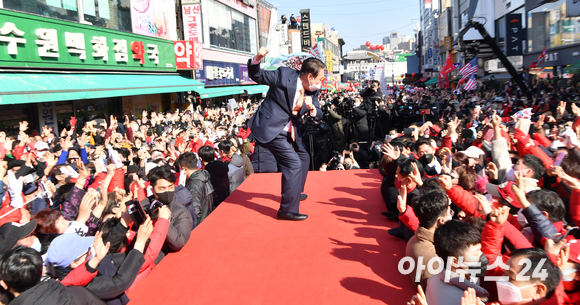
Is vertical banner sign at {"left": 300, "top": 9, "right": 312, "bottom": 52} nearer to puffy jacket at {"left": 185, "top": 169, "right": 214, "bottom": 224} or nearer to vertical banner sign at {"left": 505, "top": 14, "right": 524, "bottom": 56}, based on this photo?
vertical banner sign at {"left": 505, "top": 14, "right": 524, "bottom": 56}

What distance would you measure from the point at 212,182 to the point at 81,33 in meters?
8.77

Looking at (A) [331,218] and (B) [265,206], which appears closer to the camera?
(A) [331,218]

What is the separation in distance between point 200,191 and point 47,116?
886 cm

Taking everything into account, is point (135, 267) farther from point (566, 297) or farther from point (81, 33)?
Result: point (81, 33)

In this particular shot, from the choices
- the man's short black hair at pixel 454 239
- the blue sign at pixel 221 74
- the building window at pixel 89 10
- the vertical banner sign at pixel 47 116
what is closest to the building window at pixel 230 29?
the blue sign at pixel 221 74

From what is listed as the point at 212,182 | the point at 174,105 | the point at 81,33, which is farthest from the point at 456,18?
the point at 212,182

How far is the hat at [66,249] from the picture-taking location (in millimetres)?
2471

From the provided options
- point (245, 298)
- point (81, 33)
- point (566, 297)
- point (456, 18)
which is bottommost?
point (245, 298)

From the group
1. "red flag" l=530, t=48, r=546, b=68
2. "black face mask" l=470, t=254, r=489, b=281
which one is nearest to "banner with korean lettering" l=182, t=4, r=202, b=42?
"red flag" l=530, t=48, r=546, b=68

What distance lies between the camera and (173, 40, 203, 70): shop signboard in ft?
55.0

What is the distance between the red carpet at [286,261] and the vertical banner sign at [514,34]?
1972 centimetres

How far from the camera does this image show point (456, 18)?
123ft

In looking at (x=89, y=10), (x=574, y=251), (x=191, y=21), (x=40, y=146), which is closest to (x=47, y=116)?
(x=89, y=10)

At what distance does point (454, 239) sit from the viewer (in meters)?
2.04
